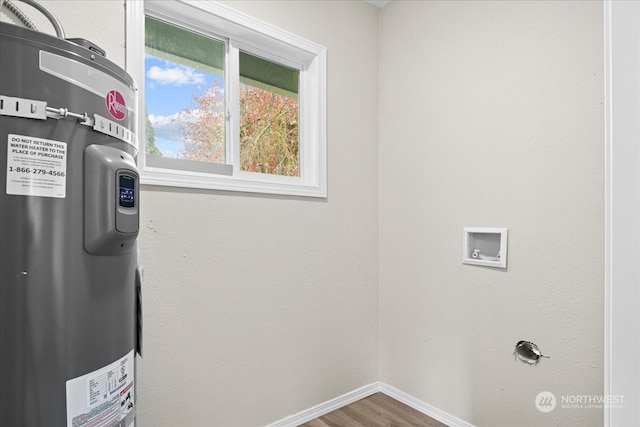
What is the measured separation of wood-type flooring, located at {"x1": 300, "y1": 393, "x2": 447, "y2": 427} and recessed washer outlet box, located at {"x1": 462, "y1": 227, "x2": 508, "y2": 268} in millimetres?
922

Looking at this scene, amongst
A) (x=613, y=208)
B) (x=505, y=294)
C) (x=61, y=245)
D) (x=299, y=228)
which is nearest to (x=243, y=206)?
(x=299, y=228)

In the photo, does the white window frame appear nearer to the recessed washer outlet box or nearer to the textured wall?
the textured wall

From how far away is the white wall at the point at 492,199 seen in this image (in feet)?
4.74

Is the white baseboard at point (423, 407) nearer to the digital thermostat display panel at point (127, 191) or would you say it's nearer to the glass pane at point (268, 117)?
the glass pane at point (268, 117)

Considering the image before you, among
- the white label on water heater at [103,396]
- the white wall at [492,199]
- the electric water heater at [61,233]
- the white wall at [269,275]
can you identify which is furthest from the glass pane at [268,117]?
the white label on water heater at [103,396]

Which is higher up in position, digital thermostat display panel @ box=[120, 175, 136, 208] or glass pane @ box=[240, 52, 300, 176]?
glass pane @ box=[240, 52, 300, 176]

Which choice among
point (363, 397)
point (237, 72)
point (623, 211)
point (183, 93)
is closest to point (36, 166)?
point (183, 93)

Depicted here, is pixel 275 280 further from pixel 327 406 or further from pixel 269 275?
pixel 327 406

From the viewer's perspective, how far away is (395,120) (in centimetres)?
222

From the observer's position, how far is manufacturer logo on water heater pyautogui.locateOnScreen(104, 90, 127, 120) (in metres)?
→ 0.77

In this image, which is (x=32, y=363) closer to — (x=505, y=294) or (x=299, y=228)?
(x=299, y=228)

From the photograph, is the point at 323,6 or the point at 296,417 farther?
the point at 323,6

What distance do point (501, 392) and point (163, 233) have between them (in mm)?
1737

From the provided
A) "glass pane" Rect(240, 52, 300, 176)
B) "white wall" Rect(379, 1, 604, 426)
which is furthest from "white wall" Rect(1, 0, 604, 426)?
"glass pane" Rect(240, 52, 300, 176)
